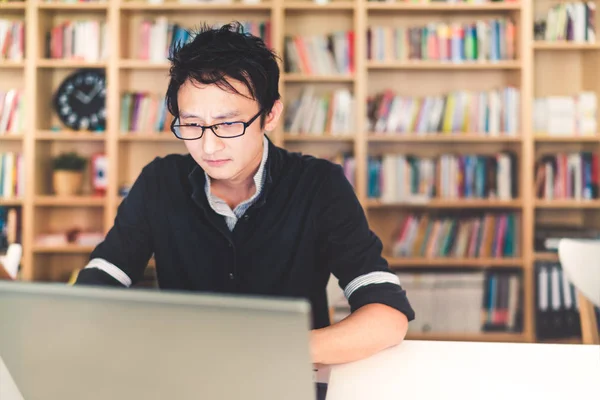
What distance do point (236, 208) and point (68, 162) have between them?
8.02 feet

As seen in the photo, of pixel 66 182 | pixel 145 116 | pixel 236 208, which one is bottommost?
pixel 236 208

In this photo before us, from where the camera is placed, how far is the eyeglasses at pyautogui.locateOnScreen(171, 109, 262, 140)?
3.99 feet

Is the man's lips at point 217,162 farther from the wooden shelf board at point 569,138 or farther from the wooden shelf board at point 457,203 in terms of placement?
the wooden shelf board at point 569,138

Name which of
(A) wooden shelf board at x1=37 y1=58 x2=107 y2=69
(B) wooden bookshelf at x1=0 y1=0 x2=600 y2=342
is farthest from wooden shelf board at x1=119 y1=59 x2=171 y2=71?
(A) wooden shelf board at x1=37 y1=58 x2=107 y2=69

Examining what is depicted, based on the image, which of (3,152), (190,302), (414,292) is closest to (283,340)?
(190,302)

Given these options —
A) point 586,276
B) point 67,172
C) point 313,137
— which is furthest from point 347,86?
point 586,276

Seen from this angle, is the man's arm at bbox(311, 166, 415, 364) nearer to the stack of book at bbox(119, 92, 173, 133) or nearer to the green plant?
the stack of book at bbox(119, 92, 173, 133)

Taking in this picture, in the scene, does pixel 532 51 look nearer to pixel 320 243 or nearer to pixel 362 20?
pixel 362 20

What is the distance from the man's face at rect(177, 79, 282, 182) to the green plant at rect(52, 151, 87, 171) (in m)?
2.50

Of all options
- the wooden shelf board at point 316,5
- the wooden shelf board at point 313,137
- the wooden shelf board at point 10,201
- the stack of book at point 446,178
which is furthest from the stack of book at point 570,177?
the wooden shelf board at point 10,201

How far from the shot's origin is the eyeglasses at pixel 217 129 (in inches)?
47.9

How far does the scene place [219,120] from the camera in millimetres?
1214

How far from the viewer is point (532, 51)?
11.3ft

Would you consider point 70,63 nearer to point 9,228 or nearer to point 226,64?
point 9,228
